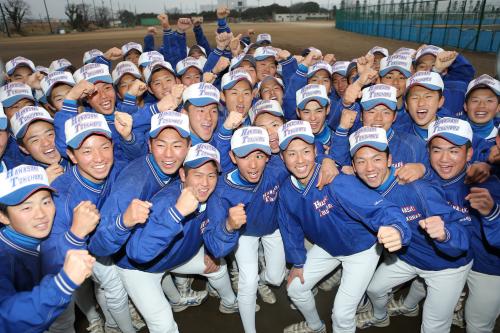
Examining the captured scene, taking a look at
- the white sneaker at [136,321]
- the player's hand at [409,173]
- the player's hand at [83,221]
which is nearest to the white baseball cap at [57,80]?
the player's hand at [83,221]

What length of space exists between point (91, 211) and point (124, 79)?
Result: 412 cm

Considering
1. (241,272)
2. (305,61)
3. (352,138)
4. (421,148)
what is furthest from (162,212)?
(305,61)

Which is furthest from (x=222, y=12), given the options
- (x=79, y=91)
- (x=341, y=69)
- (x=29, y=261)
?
(x=29, y=261)

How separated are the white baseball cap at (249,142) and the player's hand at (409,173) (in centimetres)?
149

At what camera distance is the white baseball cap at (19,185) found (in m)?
2.76

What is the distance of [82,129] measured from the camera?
11.8 feet

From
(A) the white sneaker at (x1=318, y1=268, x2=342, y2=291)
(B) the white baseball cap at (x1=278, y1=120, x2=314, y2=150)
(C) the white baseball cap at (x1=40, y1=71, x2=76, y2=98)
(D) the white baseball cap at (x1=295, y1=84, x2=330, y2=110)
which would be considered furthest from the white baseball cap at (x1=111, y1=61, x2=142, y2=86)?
(A) the white sneaker at (x1=318, y1=268, x2=342, y2=291)

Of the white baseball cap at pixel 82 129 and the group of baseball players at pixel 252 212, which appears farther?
the white baseball cap at pixel 82 129

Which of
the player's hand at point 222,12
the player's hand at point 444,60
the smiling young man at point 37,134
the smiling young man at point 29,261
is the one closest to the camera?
the smiling young man at point 29,261

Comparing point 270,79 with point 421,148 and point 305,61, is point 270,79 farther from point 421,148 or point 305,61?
point 421,148

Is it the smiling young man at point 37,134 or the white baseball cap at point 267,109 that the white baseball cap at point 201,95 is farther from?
the smiling young man at point 37,134

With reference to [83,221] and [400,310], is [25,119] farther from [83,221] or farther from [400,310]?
[400,310]

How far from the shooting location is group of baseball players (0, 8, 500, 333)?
298 cm

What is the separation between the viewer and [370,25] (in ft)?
119
